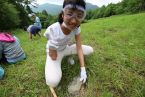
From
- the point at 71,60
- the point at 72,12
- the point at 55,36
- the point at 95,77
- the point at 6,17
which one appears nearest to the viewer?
the point at 72,12

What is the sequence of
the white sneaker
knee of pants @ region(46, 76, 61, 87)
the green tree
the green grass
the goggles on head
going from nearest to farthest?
the goggles on head
knee of pants @ region(46, 76, 61, 87)
the green grass
the white sneaker
the green tree

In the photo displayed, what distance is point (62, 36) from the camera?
3.92 m

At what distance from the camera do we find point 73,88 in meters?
3.97

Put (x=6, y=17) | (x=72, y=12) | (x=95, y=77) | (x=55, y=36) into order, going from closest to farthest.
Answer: (x=72, y=12) → (x=55, y=36) → (x=95, y=77) → (x=6, y=17)

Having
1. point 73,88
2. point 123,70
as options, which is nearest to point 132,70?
point 123,70

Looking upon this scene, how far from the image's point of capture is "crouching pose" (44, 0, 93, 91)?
359 centimetres

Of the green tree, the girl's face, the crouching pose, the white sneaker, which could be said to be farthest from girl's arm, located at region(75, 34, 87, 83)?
the green tree

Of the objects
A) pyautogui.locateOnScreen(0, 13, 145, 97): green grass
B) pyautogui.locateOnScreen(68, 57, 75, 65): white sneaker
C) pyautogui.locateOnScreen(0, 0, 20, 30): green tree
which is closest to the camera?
pyautogui.locateOnScreen(0, 13, 145, 97): green grass

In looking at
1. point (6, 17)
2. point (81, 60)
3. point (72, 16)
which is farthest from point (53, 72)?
point (6, 17)

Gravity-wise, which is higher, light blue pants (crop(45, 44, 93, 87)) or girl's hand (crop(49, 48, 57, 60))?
girl's hand (crop(49, 48, 57, 60))

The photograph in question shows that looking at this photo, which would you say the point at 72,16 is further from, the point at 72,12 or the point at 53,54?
the point at 53,54

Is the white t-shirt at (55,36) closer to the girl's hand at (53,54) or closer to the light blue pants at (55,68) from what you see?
the girl's hand at (53,54)

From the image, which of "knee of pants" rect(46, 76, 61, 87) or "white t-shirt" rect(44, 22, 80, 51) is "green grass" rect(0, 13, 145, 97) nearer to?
"knee of pants" rect(46, 76, 61, 87)

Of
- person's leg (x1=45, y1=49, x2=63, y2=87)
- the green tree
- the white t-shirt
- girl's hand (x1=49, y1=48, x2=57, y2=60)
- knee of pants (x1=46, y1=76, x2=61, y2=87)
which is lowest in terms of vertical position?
the green tree
